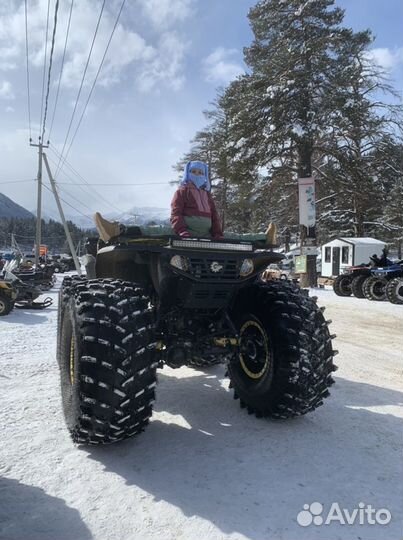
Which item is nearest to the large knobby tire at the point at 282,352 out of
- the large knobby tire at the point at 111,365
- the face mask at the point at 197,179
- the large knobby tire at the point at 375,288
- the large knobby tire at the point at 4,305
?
the large knobby tire at the point at 111,365

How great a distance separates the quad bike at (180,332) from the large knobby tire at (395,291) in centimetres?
1140

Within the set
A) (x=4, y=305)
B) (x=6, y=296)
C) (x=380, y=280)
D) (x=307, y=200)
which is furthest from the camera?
(x=307, y=200)

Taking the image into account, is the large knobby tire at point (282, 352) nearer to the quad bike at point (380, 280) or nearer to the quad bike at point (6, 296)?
the quad bike at point (6, 296)

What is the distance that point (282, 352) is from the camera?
11.9 feet

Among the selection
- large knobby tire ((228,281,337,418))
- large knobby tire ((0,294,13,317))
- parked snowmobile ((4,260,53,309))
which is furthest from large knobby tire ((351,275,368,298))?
large knobby tire ((228,281,337,418))

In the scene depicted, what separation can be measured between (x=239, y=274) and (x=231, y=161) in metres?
18.2

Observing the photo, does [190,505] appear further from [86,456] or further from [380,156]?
[380,156]

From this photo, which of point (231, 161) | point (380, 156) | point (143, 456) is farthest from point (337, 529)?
point (380, 156)

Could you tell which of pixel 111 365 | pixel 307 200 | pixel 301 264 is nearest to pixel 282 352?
pixel 111 365

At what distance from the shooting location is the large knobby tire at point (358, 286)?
1684 centimetres

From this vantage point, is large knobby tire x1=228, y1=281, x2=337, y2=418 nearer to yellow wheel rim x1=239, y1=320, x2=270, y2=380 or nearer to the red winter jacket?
yellow wheel rim x1=239, y1=320, x2=270, y2=380

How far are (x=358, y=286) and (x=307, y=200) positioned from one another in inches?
153

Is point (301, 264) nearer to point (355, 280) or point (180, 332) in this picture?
point (355, 280)

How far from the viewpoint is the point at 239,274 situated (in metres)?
3.86
